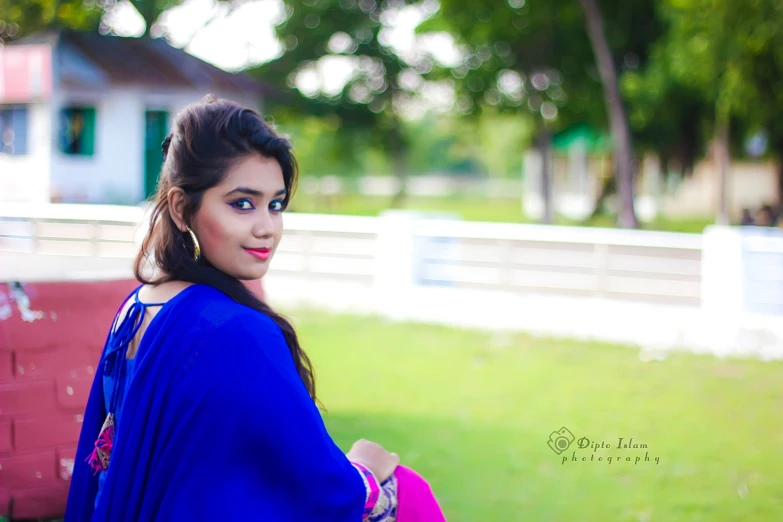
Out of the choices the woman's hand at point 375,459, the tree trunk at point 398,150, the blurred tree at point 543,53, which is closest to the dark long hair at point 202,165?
the woman's hand at point 375,459

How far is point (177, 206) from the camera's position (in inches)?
82.4

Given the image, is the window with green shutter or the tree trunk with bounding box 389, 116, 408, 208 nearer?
the window with green shutter

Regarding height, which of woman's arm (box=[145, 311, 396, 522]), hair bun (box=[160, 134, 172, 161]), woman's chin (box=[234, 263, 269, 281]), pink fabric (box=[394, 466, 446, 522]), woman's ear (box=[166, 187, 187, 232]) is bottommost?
pink fabric (box=[394, 466, 446, 522])

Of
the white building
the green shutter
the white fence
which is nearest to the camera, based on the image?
the white fence

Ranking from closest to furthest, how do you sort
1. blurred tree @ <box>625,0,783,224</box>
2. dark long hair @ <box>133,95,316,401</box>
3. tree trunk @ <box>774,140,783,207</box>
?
dark long hair @ <box>133,95,316,401</box> < blurred tree @ <box>625,0,783,224</box> < tree trunk @ <box>774,140,783,207</box>

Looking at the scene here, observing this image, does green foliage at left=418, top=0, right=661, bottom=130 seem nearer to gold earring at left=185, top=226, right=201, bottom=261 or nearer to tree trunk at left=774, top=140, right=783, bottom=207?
tree trunk at left=774, top=140, right=783, bottom=207

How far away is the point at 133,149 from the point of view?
79.6 ft

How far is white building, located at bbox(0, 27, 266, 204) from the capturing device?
22.2 m

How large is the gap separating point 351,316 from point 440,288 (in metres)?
1.06

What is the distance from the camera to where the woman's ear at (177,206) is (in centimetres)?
207

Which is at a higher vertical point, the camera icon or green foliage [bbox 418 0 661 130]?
green foliage [bbox 418 0 661 130]

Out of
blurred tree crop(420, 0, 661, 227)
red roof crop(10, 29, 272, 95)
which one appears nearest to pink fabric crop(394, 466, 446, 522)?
red roof crop(10, 29, 272, 95)

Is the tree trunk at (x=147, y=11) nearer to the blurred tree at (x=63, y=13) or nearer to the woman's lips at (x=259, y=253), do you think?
the blurred tree at (x=63, y=13)

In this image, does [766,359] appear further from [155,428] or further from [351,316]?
[155,428]
